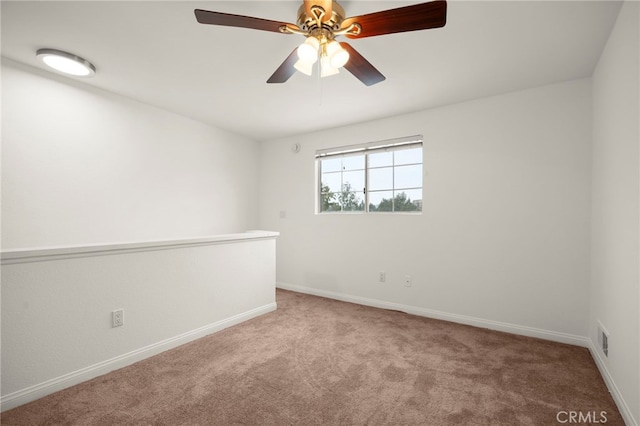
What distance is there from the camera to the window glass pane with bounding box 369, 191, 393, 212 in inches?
145

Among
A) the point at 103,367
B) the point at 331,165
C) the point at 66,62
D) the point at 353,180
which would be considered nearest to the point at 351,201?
the point at 353,180

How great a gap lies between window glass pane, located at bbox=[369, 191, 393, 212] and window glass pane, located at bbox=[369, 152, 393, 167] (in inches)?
14.2

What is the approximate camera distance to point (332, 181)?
13.9 ft

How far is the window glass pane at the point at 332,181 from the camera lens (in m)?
4.17

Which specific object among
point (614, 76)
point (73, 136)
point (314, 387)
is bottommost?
point (314, 387)

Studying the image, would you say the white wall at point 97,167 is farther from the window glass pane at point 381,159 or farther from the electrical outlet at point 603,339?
the electrical outlet at point 603,339

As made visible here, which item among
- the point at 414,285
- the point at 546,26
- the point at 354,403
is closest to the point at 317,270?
the point at 414,285

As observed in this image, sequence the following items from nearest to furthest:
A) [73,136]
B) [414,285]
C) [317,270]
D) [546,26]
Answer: [546,26] → [73,136] → [414,285] → [317,270]

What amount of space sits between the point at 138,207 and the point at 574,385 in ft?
13.3

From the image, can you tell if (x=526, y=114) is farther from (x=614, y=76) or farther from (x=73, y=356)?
(x=73, y=356)

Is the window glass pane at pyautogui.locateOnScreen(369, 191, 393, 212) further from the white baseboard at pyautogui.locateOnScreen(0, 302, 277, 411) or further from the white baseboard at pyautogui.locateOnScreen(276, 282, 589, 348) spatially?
the white baseboard at pyautogui.locateOnScreen(0, 302, 277, 411)

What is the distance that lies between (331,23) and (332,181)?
108 inches

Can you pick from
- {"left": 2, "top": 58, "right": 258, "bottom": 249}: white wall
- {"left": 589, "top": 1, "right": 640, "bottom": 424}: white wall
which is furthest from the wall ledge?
{"left": 589, "top": 1, "right": 640, "bottom": 424}: white wall

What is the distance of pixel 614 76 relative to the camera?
191cm
